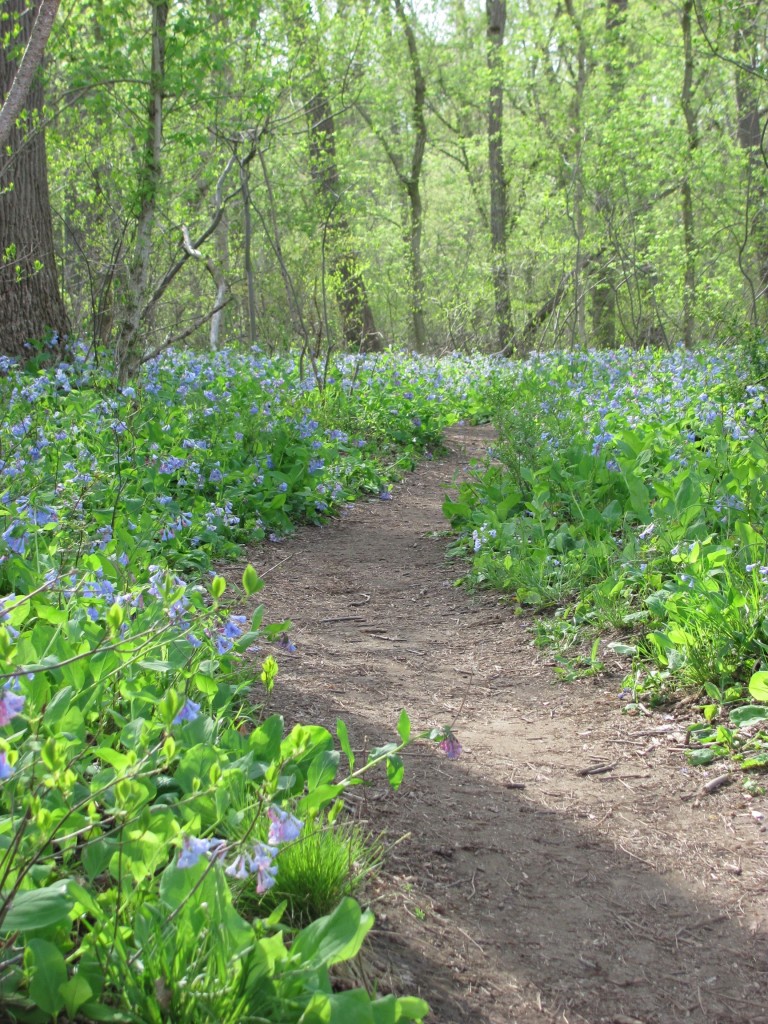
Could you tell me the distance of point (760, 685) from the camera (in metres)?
2.61

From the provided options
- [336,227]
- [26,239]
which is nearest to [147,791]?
[26,239]

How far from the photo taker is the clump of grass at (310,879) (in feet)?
5.46

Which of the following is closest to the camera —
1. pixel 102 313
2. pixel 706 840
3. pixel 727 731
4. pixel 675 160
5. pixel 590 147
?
pixel 706 840

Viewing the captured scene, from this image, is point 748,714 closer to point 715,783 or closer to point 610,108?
point 715,783

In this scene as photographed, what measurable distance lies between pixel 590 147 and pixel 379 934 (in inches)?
492

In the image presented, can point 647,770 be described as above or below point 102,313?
below

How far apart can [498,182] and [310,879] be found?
16.9 metres

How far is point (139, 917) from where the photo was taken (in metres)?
1.36

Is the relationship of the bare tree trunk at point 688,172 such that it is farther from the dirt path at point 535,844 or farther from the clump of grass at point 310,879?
the clump of grass at point 310,879

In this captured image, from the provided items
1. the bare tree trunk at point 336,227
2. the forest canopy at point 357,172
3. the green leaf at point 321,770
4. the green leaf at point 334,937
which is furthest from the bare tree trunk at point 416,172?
the green leaf at point 334,937

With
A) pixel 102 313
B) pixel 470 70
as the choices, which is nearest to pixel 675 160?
pixel 470 70

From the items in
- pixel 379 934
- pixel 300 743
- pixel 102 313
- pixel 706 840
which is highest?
pixel 102 313

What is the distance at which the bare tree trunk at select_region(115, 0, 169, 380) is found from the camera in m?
5.78

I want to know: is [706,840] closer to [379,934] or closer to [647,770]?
[647,770]
